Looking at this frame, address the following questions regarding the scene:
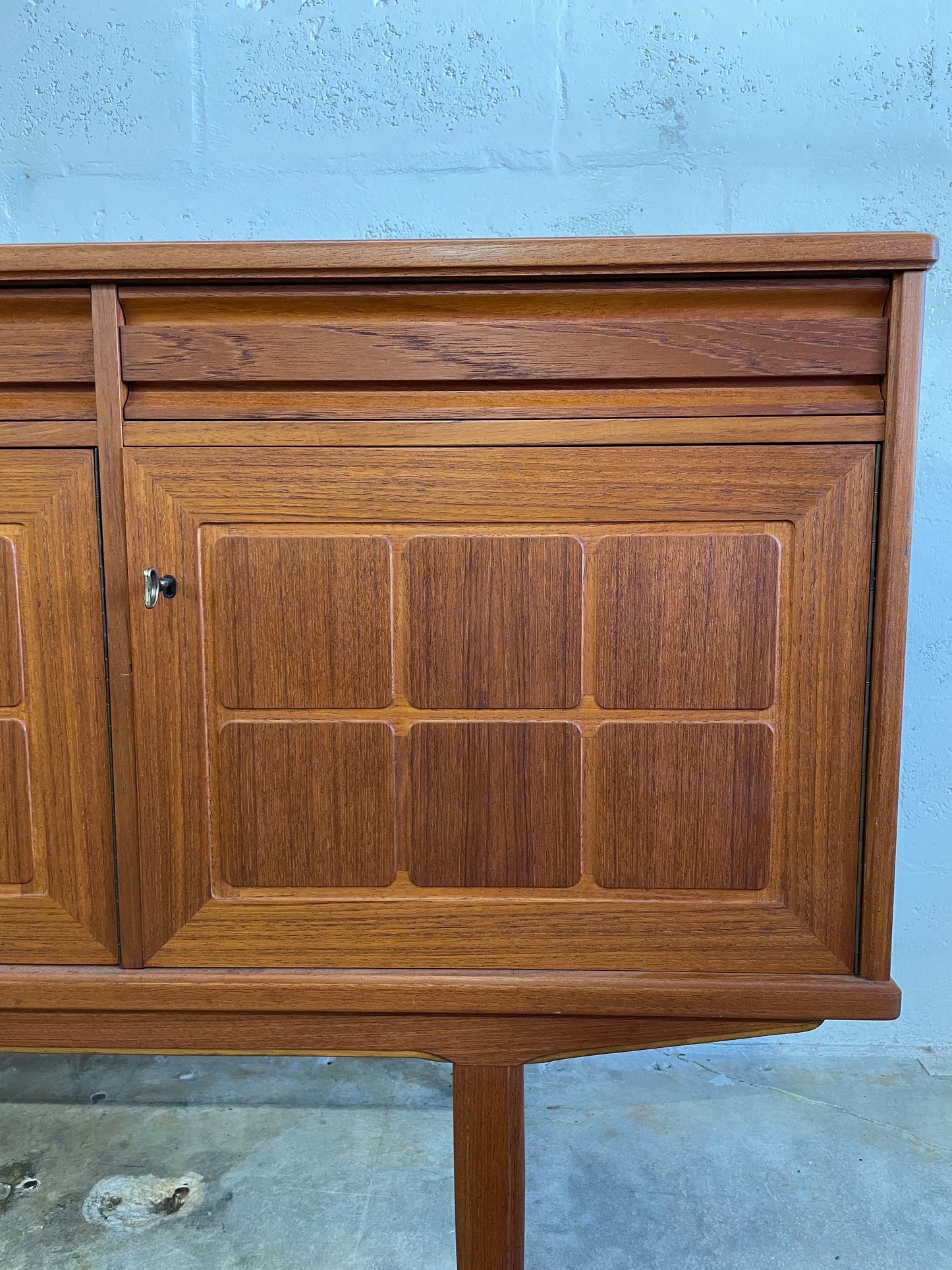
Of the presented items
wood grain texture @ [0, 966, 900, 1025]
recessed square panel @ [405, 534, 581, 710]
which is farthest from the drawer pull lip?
wood grain texture @ [0, 966, 900, 1025]

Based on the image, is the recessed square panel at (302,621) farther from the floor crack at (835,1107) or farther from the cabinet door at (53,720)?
the floor crack at (835,1107)

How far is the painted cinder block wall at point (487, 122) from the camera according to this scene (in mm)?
1378

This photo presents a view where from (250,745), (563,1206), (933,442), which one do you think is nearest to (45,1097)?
(563,1206)

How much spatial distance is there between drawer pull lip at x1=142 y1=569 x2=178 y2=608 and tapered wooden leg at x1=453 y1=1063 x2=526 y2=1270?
0.55m

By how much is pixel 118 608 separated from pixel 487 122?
3.25 ft

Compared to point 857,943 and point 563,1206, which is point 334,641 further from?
point 563,1206

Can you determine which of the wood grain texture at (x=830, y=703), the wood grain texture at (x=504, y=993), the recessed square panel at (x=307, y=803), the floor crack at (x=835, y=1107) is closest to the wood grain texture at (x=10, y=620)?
the recessed square panel at (x=307, y=803)

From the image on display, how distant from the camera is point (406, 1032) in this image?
912mm

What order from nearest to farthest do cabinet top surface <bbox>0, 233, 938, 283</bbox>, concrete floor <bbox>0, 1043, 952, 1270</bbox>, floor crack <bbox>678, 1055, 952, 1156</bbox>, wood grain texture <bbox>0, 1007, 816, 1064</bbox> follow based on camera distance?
cabinet top surface <bbox>0, 233, 938, 283</bbox>
wood grain texture <bbox>0, 1007, 816, 1064</bbox>
concrete floor <bbox>0, 1043, 952, 1270</bbox>
floor crack <bbox>678, 1055, 952, 1156</bbox>

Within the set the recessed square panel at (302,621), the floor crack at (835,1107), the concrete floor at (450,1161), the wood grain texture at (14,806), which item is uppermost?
the recessed square panel at (302,621)

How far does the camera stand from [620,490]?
33.4 inches

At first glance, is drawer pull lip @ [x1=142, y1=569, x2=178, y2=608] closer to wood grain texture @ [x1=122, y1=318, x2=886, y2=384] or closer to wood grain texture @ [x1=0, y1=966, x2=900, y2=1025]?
wood grain texture @ [x1=122, y1=318, x2=886, y2=384]

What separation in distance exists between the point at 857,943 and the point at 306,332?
30.7 inches

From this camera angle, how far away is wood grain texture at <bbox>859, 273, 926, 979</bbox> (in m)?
0.82
